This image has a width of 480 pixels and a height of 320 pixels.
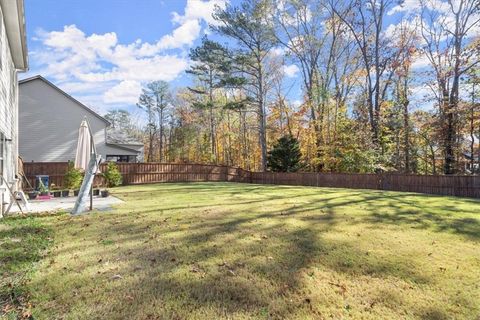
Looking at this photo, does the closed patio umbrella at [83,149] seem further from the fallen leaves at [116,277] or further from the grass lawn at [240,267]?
the fallen leaves at [116,277]

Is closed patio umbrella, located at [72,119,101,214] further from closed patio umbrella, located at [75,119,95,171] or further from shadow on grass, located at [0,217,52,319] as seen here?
shadow on grass, located at [0,217,52,319]

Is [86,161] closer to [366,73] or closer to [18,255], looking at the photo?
[18,255]

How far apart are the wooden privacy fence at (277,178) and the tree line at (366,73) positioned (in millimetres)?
1681

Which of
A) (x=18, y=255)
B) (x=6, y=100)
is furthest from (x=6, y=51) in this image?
(x=18, y=255)

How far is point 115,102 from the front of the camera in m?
40.0

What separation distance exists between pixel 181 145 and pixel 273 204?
2522cm

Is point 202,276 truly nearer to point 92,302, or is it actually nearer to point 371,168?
point 92,302

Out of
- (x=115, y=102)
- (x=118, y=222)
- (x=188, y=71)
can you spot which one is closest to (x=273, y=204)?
(x=118, y=222)

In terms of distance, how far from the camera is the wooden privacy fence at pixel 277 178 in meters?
11.4

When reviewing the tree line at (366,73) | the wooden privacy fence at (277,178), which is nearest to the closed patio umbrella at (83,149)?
the wooden privacy fence at (277,178)

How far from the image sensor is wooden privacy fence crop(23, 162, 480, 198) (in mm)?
11430

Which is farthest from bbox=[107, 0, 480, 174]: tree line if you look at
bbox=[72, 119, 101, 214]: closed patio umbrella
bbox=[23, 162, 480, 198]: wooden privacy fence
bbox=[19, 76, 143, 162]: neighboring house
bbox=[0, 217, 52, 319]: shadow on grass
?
bbox=[0, 217, 52, 319]: shadow on grass

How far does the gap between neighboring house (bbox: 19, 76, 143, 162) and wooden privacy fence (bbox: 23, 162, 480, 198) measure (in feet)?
7.82

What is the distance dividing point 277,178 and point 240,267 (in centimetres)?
1496
